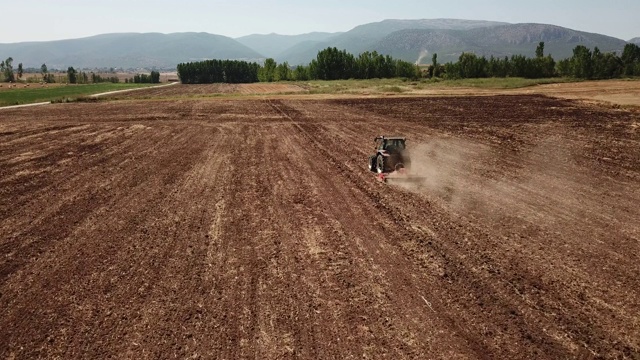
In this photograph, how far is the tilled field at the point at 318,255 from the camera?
7.30m

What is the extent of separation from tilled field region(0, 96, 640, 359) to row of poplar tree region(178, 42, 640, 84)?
87406 millimetres

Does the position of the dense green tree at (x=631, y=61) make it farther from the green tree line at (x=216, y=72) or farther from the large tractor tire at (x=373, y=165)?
the green tree line at (x=216, y=72)

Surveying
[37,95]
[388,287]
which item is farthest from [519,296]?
[37,95]

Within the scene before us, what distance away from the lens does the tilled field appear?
7301mm

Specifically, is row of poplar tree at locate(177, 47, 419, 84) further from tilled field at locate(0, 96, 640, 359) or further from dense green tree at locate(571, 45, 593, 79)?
tilled field at locate(0, 96, 640, 359)

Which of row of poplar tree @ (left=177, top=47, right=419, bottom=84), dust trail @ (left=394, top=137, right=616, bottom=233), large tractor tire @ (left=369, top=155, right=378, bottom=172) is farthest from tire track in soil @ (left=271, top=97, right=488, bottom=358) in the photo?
row of poplar tree @ (left=177, top=47, right=419, bottom=84)

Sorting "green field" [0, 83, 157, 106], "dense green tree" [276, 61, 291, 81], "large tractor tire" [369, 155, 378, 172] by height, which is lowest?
"large tractor tire" [369, 155, 378, 172]

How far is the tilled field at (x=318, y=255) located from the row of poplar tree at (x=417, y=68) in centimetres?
8741

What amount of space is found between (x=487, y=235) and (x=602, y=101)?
46360 mm

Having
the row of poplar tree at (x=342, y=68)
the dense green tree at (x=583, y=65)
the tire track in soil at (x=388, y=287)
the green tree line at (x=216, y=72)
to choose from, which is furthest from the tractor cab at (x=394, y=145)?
the green tree line at (x=216, y=72)

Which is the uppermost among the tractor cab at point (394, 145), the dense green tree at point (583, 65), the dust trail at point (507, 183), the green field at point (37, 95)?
the dense green tree at point (583, 65)

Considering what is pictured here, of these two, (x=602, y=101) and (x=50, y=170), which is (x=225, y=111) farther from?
(x=602, y=101)

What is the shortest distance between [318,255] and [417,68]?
127 metres

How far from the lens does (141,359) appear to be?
22.3 feet
